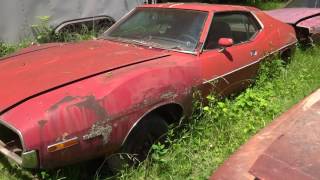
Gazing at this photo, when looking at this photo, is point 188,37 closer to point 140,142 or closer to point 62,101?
point 140,142

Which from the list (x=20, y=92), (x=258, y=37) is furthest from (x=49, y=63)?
(x=258, y=37)

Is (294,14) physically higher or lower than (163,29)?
lower

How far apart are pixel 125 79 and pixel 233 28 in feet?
7.05

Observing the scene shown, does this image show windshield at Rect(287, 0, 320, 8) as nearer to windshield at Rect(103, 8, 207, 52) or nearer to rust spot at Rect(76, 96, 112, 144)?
windshield at Rect(103, 8, 207, 52)

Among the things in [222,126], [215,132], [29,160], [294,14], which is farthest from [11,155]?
[294,14]

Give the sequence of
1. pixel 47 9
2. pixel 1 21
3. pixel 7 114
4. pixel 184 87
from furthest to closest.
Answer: pixel 47 9, pixel 1 21, pixel 184 87, pixel 7 114

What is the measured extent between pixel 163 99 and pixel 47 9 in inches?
194

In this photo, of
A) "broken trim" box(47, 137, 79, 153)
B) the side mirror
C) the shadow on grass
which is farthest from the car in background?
"broken trim" box(47, 137, 79, 153)

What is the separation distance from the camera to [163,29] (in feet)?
16.3

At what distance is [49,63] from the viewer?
4.18 meters

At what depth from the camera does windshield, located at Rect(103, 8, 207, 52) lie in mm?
4750

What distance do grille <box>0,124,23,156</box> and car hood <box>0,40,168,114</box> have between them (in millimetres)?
306

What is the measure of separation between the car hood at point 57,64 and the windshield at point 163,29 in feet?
0.63

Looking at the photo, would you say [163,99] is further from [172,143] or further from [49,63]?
[49,63]
